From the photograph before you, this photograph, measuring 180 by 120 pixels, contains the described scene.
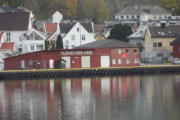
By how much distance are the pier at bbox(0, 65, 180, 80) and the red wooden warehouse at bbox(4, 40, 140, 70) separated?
3634mm

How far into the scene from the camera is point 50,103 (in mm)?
59188

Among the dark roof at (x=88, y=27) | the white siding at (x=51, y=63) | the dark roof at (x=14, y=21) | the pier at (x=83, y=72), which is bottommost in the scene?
the pier at (x=83, y=72)

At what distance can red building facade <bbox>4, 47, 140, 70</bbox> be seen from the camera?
8969 centimetres

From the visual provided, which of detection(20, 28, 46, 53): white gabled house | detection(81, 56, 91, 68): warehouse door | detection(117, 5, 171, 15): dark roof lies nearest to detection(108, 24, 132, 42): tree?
detection(20, 28, 46, 53): white gabled house

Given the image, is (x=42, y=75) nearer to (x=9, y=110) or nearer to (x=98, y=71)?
(x=98, y=71)

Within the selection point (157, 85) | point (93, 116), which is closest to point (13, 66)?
point (157, 85)

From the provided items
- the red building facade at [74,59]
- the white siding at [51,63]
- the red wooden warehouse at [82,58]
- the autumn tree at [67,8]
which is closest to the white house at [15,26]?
the red building facade at [74,59]

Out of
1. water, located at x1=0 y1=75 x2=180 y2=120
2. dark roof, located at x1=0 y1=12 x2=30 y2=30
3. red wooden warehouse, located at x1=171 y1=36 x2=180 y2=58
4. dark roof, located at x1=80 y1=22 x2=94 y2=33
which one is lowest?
water, located at x1=0 y1=75 x2=180 y2=120

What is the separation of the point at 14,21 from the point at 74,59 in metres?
25.5

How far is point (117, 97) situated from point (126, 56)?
103 feet

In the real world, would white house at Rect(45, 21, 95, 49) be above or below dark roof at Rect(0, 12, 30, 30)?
below

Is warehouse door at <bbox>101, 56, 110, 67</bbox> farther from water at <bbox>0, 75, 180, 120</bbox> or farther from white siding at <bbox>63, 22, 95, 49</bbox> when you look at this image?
white siding at <bbox>63, 22, 95, 49</bbox>

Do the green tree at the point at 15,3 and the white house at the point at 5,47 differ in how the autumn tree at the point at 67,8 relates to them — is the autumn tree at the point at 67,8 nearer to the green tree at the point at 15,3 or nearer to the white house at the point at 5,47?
the green tree at the point at 15,3

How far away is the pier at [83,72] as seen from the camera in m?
84.9
